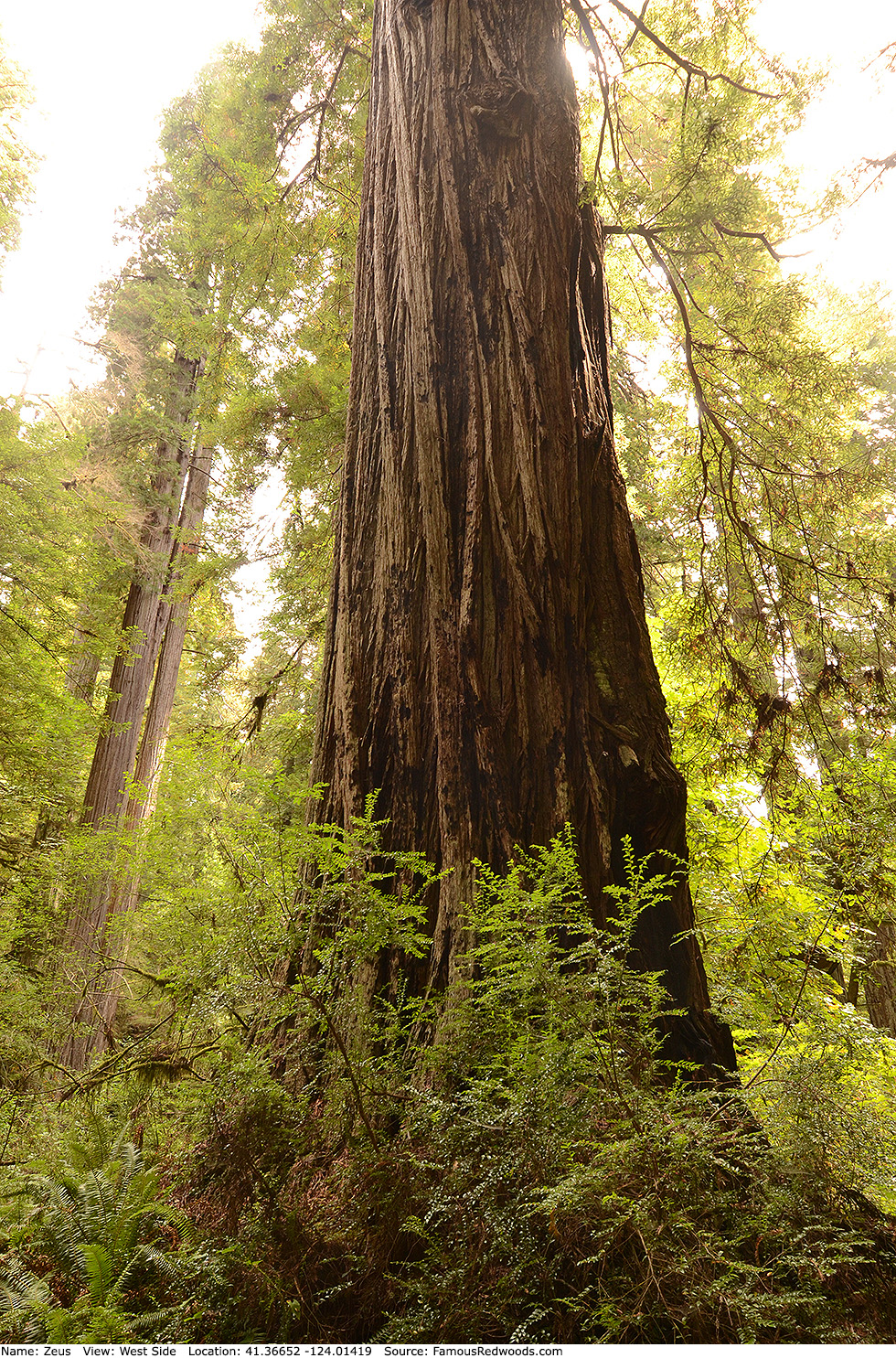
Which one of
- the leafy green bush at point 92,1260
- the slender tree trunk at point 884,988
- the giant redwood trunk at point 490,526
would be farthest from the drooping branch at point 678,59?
the slender tree trunk at point 884,988

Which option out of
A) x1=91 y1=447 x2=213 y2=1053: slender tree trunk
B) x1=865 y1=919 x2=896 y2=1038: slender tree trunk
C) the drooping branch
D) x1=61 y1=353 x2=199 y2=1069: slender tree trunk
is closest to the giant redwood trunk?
the drooping branch

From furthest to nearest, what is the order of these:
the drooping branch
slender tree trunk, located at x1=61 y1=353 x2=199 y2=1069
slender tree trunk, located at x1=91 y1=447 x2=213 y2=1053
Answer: slender tree trunk, located at x1=91 y1=447 x2=213 y2=1053, slender tree trunk, located at x1=61 y1=353 x2=199 y2=1069, the drooping branch

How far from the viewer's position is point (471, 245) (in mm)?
3449

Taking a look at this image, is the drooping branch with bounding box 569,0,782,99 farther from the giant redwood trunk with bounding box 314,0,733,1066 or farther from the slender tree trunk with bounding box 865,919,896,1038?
the slender tree trunk with bounding box 865,919,896,1038

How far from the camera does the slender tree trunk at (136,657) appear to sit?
22.9 ft

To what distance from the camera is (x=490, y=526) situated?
3070 millimetres

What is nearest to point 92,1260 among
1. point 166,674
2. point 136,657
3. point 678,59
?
point 678,59

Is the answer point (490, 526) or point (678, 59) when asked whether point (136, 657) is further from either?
point (678, 59)

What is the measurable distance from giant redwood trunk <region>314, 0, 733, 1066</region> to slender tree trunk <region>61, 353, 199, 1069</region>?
14.0ft

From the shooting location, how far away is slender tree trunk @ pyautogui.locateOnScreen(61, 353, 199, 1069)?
6.97m

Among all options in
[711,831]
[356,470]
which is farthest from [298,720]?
[711,831]

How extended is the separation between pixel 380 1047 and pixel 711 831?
10.2 feet

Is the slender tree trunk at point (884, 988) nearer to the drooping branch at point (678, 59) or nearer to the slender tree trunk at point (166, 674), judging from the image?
the drooping branch at point (678, 59)

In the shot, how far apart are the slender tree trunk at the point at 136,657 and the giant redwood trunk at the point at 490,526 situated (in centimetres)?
427
